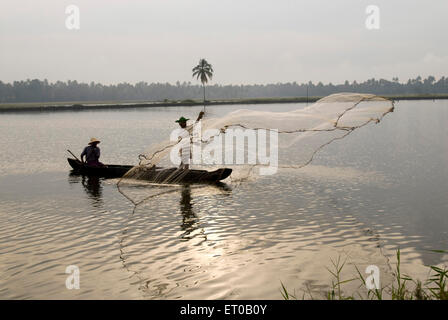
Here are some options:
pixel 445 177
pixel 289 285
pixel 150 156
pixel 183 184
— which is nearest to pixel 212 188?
pixel 183 184

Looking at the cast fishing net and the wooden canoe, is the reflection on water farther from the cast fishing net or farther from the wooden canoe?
the cast fishing net

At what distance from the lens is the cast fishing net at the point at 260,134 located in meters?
10.9

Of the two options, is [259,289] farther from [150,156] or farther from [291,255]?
[150,156]

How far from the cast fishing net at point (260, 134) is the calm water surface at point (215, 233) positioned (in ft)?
2.71

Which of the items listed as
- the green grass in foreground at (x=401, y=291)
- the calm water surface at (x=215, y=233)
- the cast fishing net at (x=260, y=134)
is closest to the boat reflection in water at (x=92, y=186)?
the calm water surface at (x=215, y=233)

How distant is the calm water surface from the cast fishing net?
0.83 metres

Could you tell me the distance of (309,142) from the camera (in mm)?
14227

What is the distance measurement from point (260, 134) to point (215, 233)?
Answer: 354 cm

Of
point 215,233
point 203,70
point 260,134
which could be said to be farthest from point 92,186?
point 203,70

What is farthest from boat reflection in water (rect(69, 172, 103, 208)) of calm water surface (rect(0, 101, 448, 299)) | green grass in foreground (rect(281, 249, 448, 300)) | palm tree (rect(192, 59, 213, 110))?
palm tree (rect(192, 59, 213, 110))

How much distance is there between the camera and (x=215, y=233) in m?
11.6

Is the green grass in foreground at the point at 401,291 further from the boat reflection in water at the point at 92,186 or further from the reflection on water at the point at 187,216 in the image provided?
the boat reflection in water at the point at 92,186

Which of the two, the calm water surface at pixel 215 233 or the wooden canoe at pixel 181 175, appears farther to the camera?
the wooden canoe at pixel 181 175

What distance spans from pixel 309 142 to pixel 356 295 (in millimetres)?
7282
